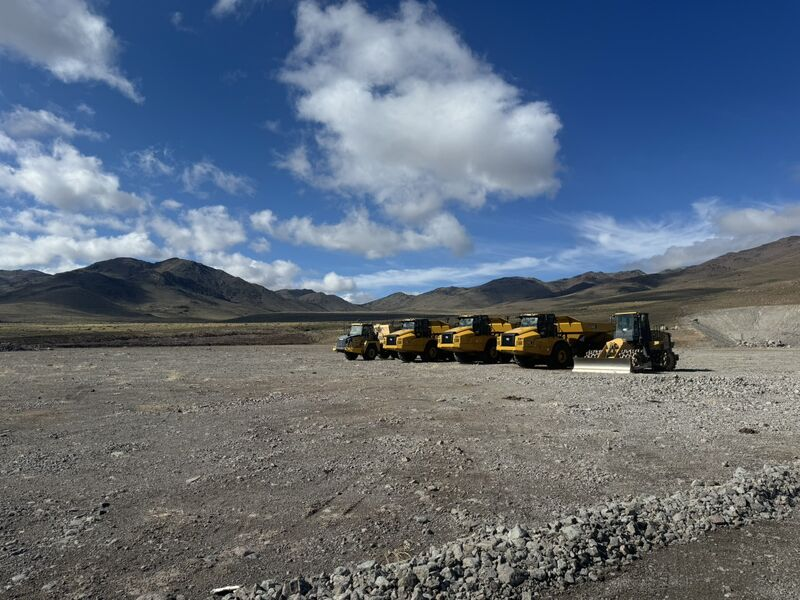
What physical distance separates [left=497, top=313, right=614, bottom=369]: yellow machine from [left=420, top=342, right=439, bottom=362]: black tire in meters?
6.68

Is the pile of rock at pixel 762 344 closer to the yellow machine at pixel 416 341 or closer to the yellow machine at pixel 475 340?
the yellow machine at pixel 475 340

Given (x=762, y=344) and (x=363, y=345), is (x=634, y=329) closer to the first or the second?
(x=363, y=345)

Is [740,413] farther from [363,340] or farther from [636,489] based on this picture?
[363,340]

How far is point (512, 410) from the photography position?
14.5 m

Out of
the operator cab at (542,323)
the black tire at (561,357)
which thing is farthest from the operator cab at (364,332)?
the black tire at (561,357)

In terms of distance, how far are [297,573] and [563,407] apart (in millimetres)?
10742

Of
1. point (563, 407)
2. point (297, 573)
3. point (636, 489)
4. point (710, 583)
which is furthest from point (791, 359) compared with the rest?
point (297, 573)

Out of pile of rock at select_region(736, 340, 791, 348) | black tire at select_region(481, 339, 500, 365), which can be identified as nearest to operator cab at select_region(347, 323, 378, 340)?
black tire at select_region(481, 339, 500, 365)

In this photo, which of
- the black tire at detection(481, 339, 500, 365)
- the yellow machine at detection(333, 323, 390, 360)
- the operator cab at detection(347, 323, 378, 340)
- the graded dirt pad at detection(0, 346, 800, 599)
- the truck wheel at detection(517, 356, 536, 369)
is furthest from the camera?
the operator cab at detection(347, 323, 378, 340)

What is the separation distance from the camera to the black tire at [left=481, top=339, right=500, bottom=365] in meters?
30.5

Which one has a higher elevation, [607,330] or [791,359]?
[607,330]

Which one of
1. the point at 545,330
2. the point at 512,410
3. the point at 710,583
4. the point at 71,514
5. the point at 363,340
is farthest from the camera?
the point at 363,340

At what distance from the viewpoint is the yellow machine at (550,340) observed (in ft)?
Result: 85.9

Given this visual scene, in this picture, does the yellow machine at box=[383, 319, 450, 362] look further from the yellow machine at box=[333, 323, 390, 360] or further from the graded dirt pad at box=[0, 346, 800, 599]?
the graded dirt pad at box=[0, 346, 800, 599]
